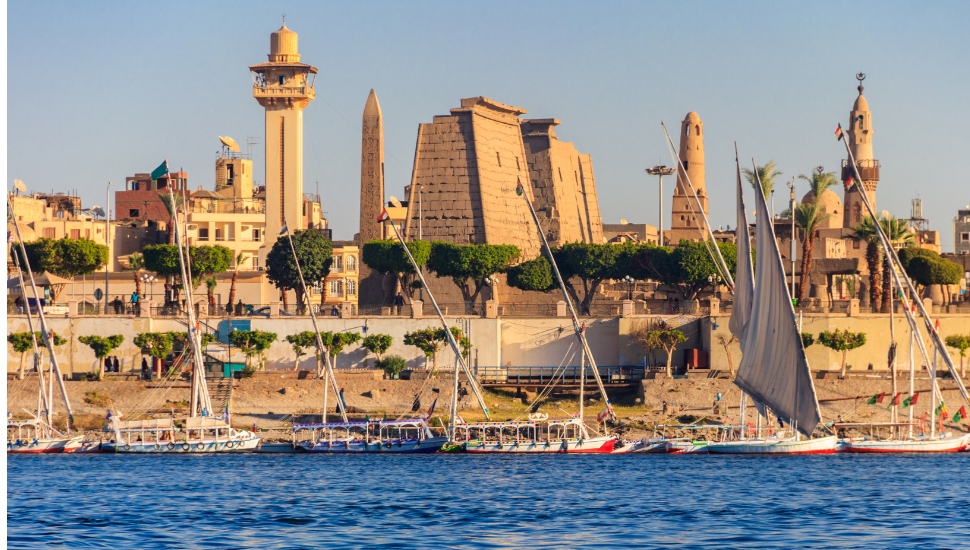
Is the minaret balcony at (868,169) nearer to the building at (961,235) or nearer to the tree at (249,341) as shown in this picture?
the building at (961,235)

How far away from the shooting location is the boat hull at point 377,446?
50781mm

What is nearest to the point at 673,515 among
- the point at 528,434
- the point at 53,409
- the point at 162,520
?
the point at 162,520

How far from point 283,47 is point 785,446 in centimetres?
5411

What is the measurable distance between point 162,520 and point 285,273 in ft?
145

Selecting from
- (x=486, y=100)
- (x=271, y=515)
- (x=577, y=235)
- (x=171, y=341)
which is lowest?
(x=271, y=515)

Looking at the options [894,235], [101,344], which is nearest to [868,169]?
[894,235]

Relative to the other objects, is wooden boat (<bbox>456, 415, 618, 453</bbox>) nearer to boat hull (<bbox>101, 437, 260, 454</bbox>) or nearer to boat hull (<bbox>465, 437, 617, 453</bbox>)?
boat hull (<bbox>465, 437, 617, 453</bbox>)

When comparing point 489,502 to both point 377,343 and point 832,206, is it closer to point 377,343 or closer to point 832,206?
point 377,343

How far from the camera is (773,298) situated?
34.9 metres

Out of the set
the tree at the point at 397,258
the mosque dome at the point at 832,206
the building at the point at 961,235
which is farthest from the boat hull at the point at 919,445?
the building at the point at 961,235

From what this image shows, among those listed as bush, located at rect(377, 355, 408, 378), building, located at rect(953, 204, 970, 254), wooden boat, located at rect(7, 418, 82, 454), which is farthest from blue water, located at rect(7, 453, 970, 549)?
building, located at rect(953, 204, 970, 254)

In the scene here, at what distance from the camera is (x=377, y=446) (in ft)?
168

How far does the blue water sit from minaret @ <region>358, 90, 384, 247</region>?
3382 cm

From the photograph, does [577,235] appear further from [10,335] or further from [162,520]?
[162,520]
